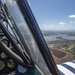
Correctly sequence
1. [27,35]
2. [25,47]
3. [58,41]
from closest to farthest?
[27,35] < [25,47] < [58,41]

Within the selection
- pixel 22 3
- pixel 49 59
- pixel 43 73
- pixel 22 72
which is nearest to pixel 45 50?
pixel 49 59

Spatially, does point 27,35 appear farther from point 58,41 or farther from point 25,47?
point 58,41

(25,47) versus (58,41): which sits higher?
(25,47)

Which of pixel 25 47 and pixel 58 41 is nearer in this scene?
pixel 25 47

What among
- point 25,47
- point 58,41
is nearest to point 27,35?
point 25,47

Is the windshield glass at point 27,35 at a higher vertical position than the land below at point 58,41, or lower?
higher

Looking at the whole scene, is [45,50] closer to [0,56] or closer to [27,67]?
[27,67]

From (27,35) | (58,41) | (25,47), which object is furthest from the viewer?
→ (58,41)

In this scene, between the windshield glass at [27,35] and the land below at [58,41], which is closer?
the windshield glass at [27,35]

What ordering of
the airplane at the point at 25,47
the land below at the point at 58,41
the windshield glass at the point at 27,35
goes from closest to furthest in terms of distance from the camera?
the airplane at the point at 25,47 < the windshield glass at the point at 27,35 < the land below at the point at 58,41
